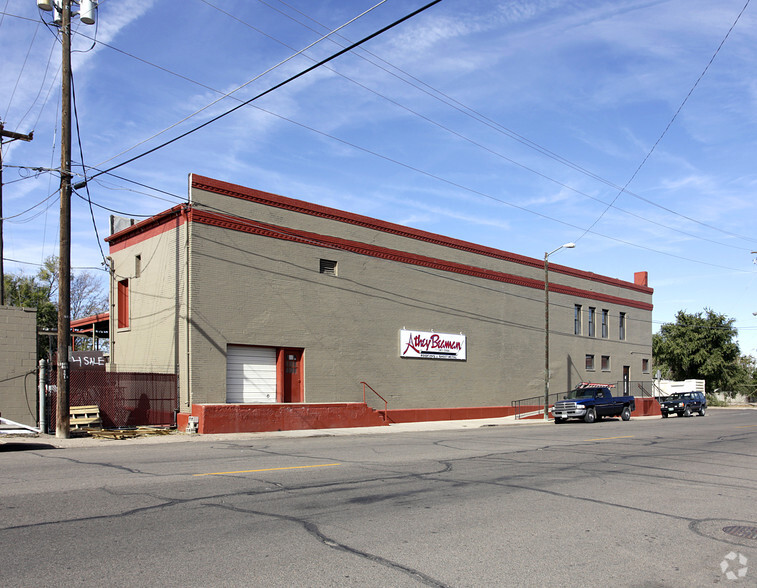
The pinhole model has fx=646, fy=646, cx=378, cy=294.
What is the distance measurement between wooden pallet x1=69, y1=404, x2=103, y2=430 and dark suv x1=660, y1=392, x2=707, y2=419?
31.7 m

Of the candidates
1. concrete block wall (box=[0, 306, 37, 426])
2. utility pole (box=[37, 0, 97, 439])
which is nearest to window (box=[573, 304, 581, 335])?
utility pole (box=[37, 0, 97, 439])

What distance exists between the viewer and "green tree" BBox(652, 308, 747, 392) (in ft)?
230

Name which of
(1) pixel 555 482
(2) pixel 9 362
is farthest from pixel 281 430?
(1) pixel 555 482

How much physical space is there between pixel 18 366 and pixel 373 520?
52.4ft

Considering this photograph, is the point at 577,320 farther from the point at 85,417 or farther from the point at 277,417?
the point at 85,417

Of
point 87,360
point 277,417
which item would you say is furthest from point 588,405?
point 87,360

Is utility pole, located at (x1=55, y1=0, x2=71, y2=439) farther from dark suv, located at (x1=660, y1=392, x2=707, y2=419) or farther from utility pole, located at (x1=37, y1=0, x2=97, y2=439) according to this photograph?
dark suv, located at (x1=660, y1=392, x2=707, y2=419)

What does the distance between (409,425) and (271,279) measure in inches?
340

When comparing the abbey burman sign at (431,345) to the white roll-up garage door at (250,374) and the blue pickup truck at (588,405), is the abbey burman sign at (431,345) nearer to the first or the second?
the blue pickup truck at (588,405)

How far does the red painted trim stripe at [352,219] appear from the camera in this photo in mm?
23031

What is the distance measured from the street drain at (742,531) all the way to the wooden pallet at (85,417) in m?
17.9

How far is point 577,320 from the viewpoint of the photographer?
42.0m

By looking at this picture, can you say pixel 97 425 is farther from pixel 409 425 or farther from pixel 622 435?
pixel 622 435

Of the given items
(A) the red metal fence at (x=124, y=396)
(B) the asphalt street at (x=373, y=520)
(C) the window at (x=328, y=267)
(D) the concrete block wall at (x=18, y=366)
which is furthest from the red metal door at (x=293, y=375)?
(B) the asphalt street at (x=373, y=520)
